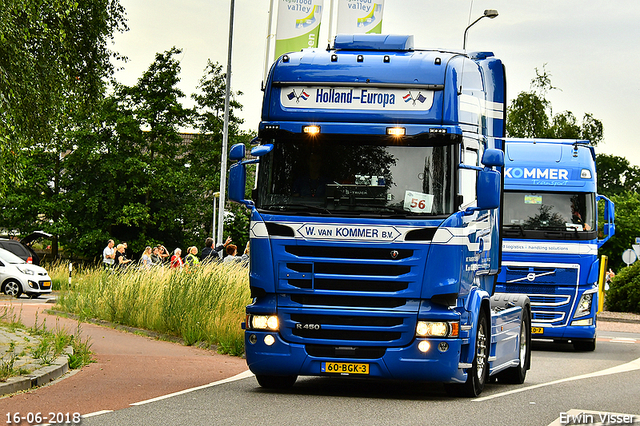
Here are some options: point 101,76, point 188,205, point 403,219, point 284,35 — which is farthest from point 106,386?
point 188,205

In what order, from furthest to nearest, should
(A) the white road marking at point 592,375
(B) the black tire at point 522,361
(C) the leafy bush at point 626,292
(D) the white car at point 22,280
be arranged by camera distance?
(C) the leafy bush at point 626,292 < (D) the white car at point 22,280 < (B) the black tire at point 522,361 < (A) the white road marking at point 592,375

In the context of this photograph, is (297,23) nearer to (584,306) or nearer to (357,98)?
(584,306)

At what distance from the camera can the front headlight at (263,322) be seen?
10414 millimetres

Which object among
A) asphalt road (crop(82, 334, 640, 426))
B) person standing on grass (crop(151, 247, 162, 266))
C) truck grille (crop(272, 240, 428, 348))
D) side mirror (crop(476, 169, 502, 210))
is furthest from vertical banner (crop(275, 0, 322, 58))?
truck grille (crop(272, 240, 428, 348))

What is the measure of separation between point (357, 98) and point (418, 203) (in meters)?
1.36

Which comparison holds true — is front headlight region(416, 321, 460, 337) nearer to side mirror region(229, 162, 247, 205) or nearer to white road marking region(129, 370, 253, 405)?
side mirror region(229, 162, 247, 205)

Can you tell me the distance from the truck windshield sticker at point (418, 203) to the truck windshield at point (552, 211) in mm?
8056

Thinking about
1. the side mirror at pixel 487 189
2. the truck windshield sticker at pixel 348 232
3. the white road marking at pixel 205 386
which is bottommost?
the white road marking at pixel 205 386

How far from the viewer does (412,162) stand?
10352mm

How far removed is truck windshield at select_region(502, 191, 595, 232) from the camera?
17.8 meters

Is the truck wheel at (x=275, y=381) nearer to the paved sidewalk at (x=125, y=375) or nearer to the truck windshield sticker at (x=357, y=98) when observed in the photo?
the paved sidewalk at (x=125, y=375)

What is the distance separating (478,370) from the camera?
11.1m

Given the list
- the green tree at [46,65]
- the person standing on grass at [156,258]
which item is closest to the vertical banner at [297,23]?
the person standing on grass at [156,258]

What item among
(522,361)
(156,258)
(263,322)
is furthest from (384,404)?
(156,258)
